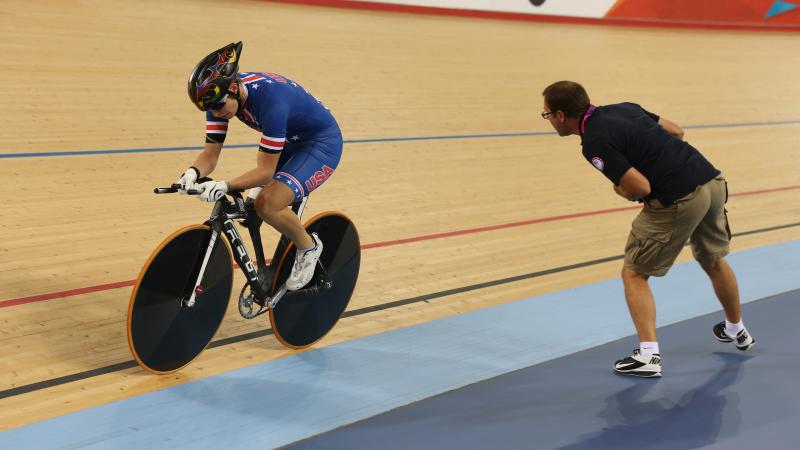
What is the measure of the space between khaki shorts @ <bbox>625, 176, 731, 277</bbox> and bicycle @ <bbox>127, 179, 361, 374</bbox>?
115 centimetres

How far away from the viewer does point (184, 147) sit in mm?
5910

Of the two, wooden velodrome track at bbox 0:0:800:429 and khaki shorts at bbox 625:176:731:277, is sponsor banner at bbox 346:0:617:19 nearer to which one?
wooden velodrome track at bbox 0:0:800:429

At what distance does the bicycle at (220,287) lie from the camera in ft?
9.59

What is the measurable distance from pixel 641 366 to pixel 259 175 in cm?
148

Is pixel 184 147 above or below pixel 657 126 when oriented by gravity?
below

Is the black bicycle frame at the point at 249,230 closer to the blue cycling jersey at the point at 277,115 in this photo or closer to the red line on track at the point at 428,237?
the blue cycling jersey at the point at 277,115

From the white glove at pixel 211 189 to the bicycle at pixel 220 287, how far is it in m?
Answer: 0.04

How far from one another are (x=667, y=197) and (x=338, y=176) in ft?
10.4

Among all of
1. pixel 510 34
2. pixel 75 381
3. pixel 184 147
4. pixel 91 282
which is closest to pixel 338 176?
pixel 184 147

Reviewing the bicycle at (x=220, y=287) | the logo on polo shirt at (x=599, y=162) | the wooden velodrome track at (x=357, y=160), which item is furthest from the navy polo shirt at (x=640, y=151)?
the wooden velodrome track at (x=357, y=160)

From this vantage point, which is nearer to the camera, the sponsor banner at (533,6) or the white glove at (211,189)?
the white glove at (211,189)

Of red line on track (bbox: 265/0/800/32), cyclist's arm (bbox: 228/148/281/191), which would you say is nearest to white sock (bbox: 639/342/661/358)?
cyclist's arm (bbox: 228/148/281/191)

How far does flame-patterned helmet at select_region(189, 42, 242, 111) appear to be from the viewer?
111 inches

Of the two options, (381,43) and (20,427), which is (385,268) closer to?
(20,427)
